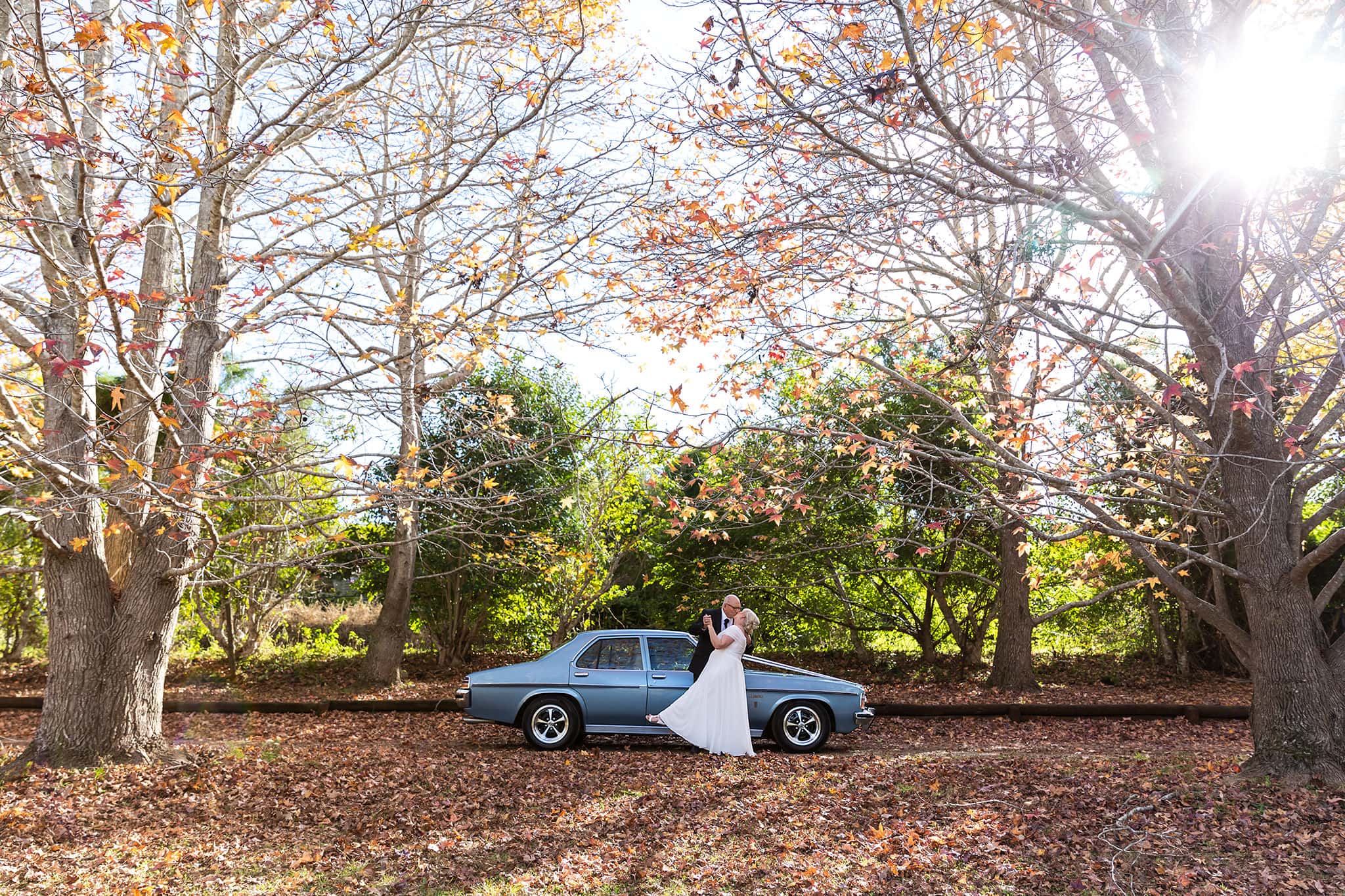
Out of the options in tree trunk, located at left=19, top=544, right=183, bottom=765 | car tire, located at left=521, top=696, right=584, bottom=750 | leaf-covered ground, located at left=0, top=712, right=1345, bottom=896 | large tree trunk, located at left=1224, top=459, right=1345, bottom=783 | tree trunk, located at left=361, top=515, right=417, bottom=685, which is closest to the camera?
leaf-covered ground, located at left=0, top=712, right=1345, bottom=896

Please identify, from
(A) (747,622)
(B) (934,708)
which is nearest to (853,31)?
(A) (747,622)

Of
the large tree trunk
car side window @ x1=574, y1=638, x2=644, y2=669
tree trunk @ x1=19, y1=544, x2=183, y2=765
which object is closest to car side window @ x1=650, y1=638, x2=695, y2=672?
car side window @ x1=574, y1=638, x2=644, y2=669

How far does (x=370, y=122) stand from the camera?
9.88 m

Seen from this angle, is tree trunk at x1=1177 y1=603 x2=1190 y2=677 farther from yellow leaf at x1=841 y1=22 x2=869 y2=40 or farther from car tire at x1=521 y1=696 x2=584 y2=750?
yellow leaf at x1=841 y1=22 x2=869 y2=40

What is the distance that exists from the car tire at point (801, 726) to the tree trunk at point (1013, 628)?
17.1ft

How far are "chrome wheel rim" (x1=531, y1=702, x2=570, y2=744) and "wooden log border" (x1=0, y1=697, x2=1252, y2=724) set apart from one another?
3.30 metres

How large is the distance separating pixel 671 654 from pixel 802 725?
161 cm

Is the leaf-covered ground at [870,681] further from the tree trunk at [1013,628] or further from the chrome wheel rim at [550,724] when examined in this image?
the chrome wheel rim at [550,724]

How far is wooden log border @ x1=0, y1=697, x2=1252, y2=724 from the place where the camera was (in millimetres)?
11469

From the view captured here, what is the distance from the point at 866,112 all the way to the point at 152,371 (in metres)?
6.11

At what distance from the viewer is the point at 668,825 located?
6223 mm

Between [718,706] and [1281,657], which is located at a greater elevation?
[1281,657]

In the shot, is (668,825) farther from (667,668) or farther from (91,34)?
(91,34)

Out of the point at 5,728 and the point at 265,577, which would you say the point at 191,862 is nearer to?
the point at 5,728
